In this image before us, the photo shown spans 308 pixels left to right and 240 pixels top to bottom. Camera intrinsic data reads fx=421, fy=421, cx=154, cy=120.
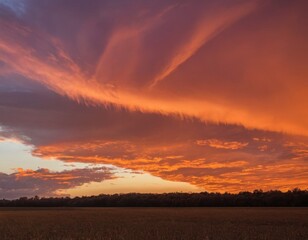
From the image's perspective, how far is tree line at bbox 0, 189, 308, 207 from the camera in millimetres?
124188

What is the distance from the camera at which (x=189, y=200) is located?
457ft

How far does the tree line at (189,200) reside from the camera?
124188mm

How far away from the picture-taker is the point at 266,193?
13288cm

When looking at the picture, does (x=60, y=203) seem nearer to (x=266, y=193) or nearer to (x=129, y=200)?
→ (x=129, y=200)
